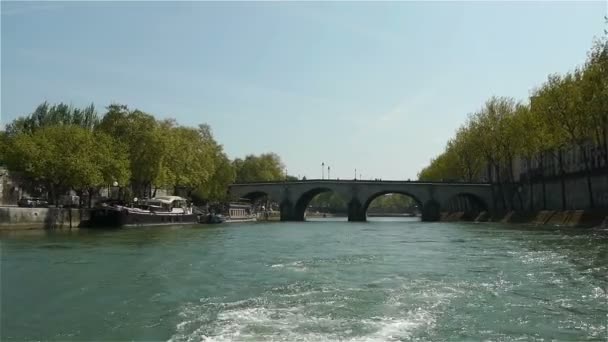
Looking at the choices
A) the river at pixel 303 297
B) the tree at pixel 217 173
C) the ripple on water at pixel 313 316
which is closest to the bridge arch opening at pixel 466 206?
the tree at pixel 217 173

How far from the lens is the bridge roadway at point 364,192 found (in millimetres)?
95938

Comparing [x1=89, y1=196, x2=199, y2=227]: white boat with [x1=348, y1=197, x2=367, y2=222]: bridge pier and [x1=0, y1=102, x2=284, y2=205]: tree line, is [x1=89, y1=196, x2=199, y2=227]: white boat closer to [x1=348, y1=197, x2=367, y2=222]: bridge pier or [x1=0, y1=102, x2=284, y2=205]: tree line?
[x1=0, y1=102, x2=284, y2=205]: tree line

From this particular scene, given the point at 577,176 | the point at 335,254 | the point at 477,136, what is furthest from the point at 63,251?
the point at 477,136

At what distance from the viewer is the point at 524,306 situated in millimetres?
14500

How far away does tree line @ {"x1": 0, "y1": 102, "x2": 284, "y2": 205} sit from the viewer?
55.4 metres

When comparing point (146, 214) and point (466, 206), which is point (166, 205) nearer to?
point (146, 214)

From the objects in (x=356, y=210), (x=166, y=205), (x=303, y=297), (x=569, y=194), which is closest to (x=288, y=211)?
(x=356, y=210)

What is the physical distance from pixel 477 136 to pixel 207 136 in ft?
139

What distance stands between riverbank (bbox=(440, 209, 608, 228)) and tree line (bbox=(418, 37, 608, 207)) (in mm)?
2922

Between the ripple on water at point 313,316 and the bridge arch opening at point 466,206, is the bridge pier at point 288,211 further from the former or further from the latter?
the ripple on water at point 313,316

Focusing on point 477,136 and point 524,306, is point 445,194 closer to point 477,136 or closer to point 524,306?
point 477,136

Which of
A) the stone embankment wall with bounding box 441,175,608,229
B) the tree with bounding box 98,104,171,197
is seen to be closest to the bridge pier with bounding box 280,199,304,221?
the stone embankment wall with bounding box 441,175,608,229

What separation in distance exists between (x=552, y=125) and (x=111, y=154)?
141ft

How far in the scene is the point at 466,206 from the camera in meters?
112
